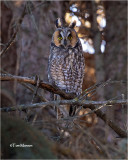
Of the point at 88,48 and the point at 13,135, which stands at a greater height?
the point at 88,48

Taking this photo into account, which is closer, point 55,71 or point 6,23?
point 55,71

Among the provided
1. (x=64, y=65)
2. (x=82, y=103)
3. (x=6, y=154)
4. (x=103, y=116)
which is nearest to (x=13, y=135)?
(x=6, y=154)

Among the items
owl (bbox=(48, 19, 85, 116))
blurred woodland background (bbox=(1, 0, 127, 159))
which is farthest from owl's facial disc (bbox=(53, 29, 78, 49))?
blurred woodland background (bbox=(1, 0, 127, 159))

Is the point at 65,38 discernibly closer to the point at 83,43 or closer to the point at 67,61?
the point at 67,61

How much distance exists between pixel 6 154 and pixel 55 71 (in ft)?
7.20

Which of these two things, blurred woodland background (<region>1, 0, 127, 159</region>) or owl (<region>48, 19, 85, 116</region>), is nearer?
owl (<region>48, 19, 85, 116</region>)

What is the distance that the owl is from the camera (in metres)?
3.44

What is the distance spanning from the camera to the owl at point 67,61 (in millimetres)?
3439

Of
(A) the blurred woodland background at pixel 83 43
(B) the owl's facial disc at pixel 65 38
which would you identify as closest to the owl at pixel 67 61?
(B) the owl's facial disc at pixel 65 38

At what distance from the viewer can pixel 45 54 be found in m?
4.73

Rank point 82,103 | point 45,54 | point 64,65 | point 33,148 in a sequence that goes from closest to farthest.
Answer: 1. point 33,148
2. point 82,103
3. point 64,65
4. point 45,54

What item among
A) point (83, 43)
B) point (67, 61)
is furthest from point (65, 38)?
point (83, 43)

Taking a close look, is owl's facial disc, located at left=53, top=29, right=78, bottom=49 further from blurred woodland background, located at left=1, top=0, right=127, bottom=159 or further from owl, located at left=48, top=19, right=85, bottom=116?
blurred woodland background, located at left=1, top=0, right=127, bottom=159

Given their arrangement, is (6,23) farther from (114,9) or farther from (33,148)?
(33,148)
